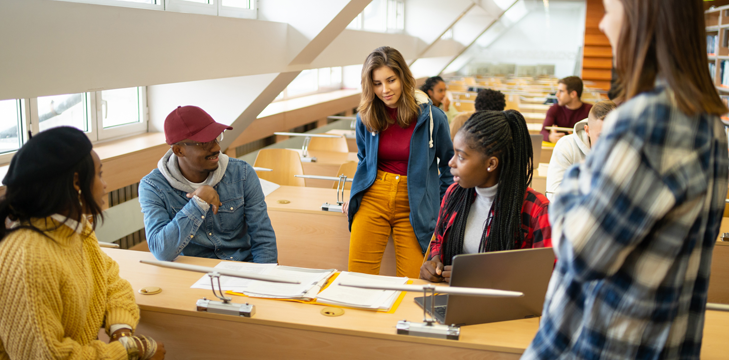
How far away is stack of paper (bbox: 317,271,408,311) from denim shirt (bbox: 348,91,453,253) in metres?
0.57

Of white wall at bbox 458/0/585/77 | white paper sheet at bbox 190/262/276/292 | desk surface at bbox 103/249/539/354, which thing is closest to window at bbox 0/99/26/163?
desk surface at bbox 103/249/539/354

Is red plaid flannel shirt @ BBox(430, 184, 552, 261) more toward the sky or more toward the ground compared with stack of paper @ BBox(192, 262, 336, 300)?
more toward the sky

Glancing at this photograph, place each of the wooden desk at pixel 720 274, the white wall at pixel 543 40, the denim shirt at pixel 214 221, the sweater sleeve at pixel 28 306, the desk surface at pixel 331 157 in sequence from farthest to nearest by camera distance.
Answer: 1. the white wall at pixel 543 40
2. the desk surface at pixel 331 157
3. the wooden desk at pixel 720 274
4. the denim shirt at pixel 214 221
5. the sweater sleeve at pixel 28 306

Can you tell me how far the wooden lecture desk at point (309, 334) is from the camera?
1367 millimetres

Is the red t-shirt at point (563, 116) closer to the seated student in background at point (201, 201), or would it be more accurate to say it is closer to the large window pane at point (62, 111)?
the seated student in background at point (201, 201)

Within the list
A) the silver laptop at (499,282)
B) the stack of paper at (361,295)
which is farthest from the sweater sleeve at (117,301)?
the silver laptop at (499,282)

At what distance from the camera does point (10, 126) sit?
274cm

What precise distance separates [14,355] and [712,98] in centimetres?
140

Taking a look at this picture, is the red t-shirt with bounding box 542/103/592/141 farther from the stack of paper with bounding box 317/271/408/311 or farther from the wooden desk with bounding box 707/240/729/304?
the stack of paper with bounding box 317/271/408/311

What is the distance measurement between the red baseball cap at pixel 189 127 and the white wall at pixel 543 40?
1219cm

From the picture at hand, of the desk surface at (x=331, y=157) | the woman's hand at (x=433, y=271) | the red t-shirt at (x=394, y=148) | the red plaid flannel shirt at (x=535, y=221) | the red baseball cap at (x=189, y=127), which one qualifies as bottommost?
the woman's hand at (x=433, y=271)

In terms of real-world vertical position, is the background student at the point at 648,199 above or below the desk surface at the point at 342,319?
above

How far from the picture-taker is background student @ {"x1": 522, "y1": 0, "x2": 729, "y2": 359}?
0.74 meters

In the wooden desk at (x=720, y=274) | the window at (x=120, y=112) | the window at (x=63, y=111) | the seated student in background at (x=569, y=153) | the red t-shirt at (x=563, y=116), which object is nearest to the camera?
the wooden desk at (x=720, y=274)
